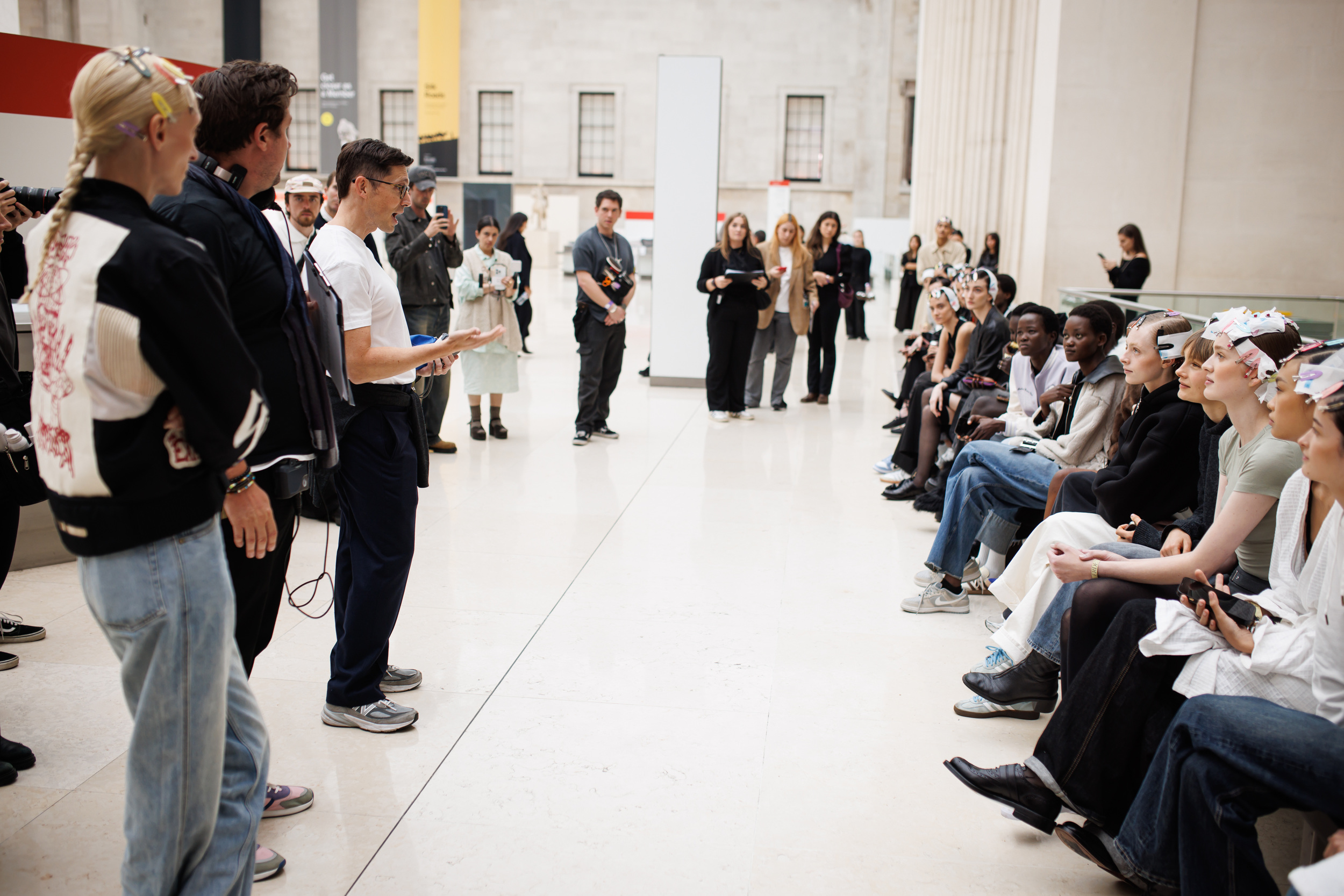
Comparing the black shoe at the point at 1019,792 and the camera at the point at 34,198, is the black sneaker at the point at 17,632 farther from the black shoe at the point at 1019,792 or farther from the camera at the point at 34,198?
the black shoe at the point at 1019,792

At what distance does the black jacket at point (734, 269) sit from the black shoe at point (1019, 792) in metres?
6.72

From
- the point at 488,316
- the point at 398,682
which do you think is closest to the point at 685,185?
the point at 488,316

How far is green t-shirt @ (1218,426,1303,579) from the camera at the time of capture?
8.91ft

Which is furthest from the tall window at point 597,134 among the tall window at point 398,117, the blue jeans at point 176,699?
the blue jeans at point 176,699

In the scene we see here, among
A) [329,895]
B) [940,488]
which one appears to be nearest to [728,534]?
[940,488]

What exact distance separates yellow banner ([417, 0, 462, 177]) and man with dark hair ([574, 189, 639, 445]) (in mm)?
27947

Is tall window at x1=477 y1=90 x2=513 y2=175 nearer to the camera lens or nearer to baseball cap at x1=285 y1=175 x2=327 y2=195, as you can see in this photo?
baseball cap at x1=285 y1=175 x2=327 y2=195

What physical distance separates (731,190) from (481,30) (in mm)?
9781

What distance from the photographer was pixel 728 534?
18.6 feet

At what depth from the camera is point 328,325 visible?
2785 millimetres

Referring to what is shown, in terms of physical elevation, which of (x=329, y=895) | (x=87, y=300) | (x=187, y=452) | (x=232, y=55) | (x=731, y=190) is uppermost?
(x=232, y=55)

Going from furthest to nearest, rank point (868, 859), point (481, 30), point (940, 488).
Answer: point (481, 30) < point (940, 488) < point (868, 859)

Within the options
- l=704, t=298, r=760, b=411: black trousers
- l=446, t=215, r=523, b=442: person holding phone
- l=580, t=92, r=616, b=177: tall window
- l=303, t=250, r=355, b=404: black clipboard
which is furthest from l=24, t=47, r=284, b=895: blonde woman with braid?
l=580, t=92, r=616, b=177: tall window

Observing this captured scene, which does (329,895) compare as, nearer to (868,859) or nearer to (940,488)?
(868,859)
